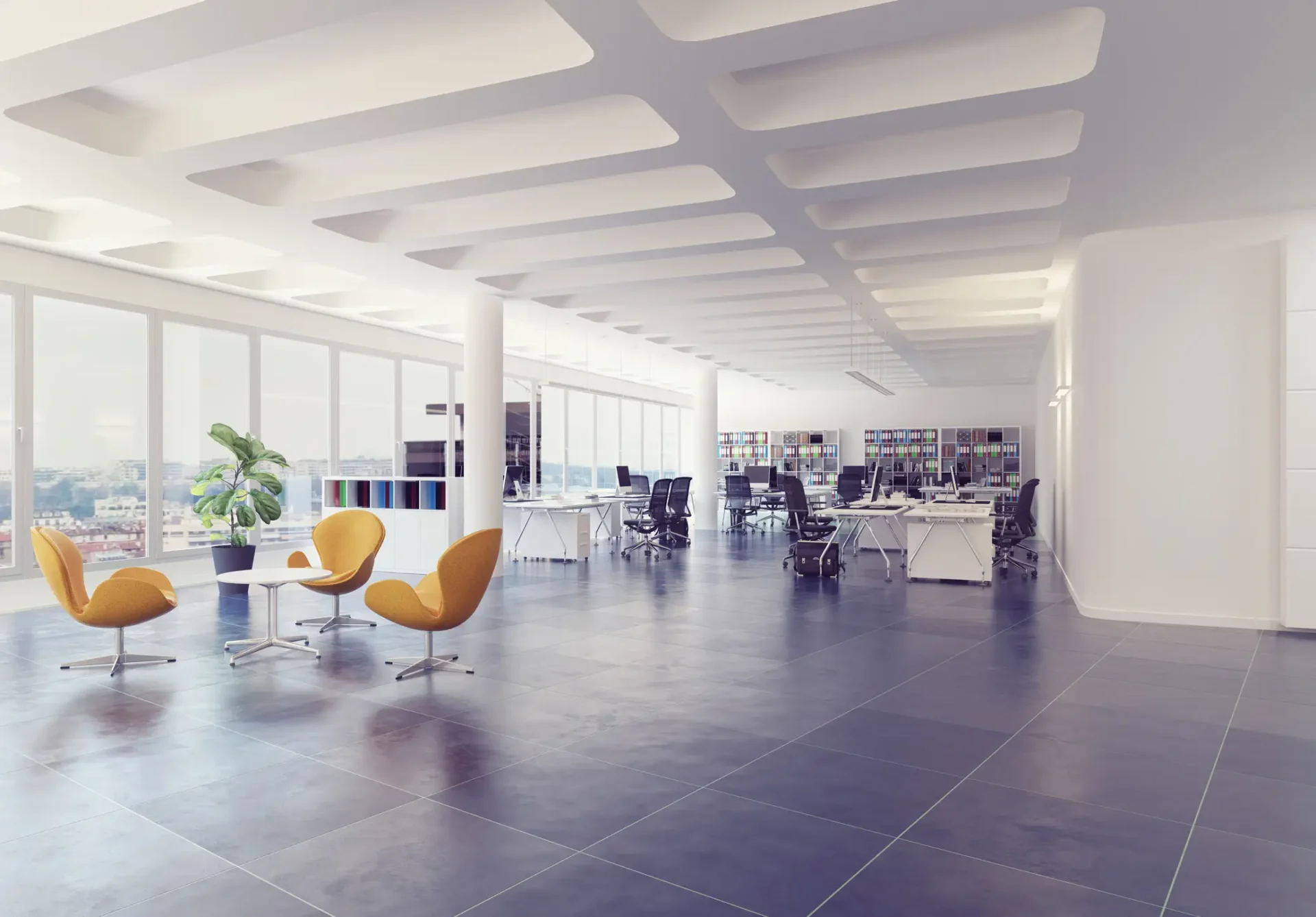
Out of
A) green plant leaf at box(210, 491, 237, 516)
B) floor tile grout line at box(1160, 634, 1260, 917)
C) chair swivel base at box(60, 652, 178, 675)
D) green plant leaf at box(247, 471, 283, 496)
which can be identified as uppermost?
green plant leaf at box(247, 471, 283, 496)

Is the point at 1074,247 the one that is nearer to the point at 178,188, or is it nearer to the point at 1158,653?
the point at 1158,653

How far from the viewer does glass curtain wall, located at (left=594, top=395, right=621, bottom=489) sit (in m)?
19.1

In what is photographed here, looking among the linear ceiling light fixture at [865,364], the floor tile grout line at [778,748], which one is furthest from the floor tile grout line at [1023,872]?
the linear ceiling light fixture at [865,364]

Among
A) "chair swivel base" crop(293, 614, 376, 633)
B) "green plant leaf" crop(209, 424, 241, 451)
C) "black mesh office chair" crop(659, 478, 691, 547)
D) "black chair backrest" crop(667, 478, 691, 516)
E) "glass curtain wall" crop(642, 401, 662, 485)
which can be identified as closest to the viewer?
"chair swivel base" crop(293, 614, 376, 633)

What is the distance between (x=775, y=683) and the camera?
17.1ft

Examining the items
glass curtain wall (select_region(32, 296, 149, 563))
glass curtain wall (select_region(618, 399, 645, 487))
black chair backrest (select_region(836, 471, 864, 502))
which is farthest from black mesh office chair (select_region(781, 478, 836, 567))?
glass curtain wall (select_region(32, 296, 149, 563))

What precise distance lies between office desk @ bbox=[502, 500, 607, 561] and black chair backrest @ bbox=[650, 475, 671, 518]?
87 centimetres

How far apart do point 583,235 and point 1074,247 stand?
4.65 m

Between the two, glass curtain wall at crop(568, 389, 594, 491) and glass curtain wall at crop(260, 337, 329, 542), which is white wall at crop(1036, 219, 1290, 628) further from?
glass curtain wall at crop(568, 389, 594, 491)

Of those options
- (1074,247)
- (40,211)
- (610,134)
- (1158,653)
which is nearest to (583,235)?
(610,134)

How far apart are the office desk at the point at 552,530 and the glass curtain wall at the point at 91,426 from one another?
443 centimetres

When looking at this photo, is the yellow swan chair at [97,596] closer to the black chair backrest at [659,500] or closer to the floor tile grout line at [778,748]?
the floor tile grout line at [778,748]

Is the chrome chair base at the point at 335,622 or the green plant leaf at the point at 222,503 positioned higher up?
the green plant leaf at the point at 222,503

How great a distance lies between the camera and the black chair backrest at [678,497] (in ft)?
43.6
